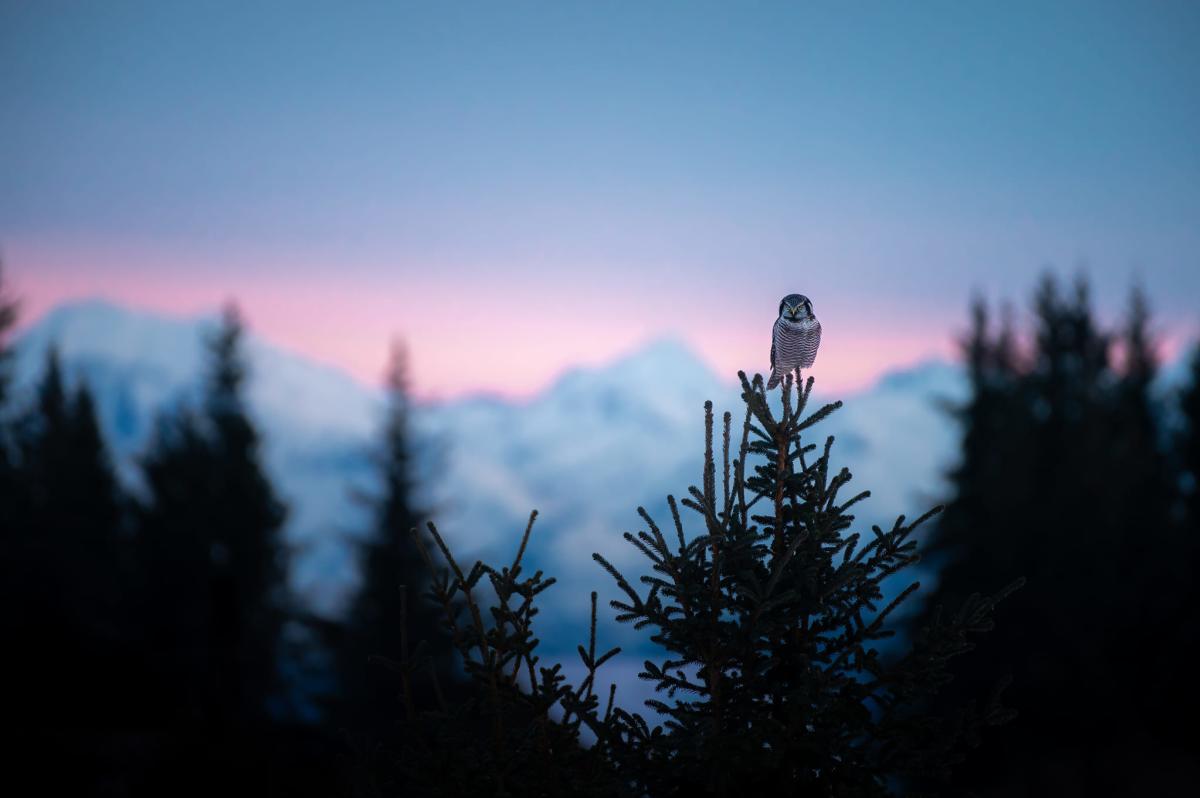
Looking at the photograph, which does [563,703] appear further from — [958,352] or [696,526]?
[958,352]

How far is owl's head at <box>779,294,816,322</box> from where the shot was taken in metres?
4.34

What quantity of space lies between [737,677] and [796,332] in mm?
1857

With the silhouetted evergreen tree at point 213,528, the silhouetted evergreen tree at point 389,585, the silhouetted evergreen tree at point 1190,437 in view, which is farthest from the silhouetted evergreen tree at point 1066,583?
the silhouetted evergreen tree at point 213,528

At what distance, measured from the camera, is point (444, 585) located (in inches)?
167

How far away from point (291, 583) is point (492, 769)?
3665cm

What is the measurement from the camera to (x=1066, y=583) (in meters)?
30.5

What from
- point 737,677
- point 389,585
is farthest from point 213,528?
point 737,677

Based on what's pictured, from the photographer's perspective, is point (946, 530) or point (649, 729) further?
point (946, 530)

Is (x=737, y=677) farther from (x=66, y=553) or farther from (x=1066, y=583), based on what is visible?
(x=66, y=553)

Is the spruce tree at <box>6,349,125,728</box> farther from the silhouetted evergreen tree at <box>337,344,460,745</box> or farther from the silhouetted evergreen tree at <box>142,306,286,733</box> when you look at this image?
the silhouetted evergreen tree at <box>337,344,460,745</box>

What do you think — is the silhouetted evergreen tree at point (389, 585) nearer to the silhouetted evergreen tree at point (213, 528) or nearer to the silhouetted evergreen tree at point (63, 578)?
the silhouetted evergreen tree at point (213, 528)

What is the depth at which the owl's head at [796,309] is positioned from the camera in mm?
4344

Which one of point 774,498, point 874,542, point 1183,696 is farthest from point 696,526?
point 1183,696

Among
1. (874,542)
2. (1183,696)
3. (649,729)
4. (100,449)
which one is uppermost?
(100,449)
